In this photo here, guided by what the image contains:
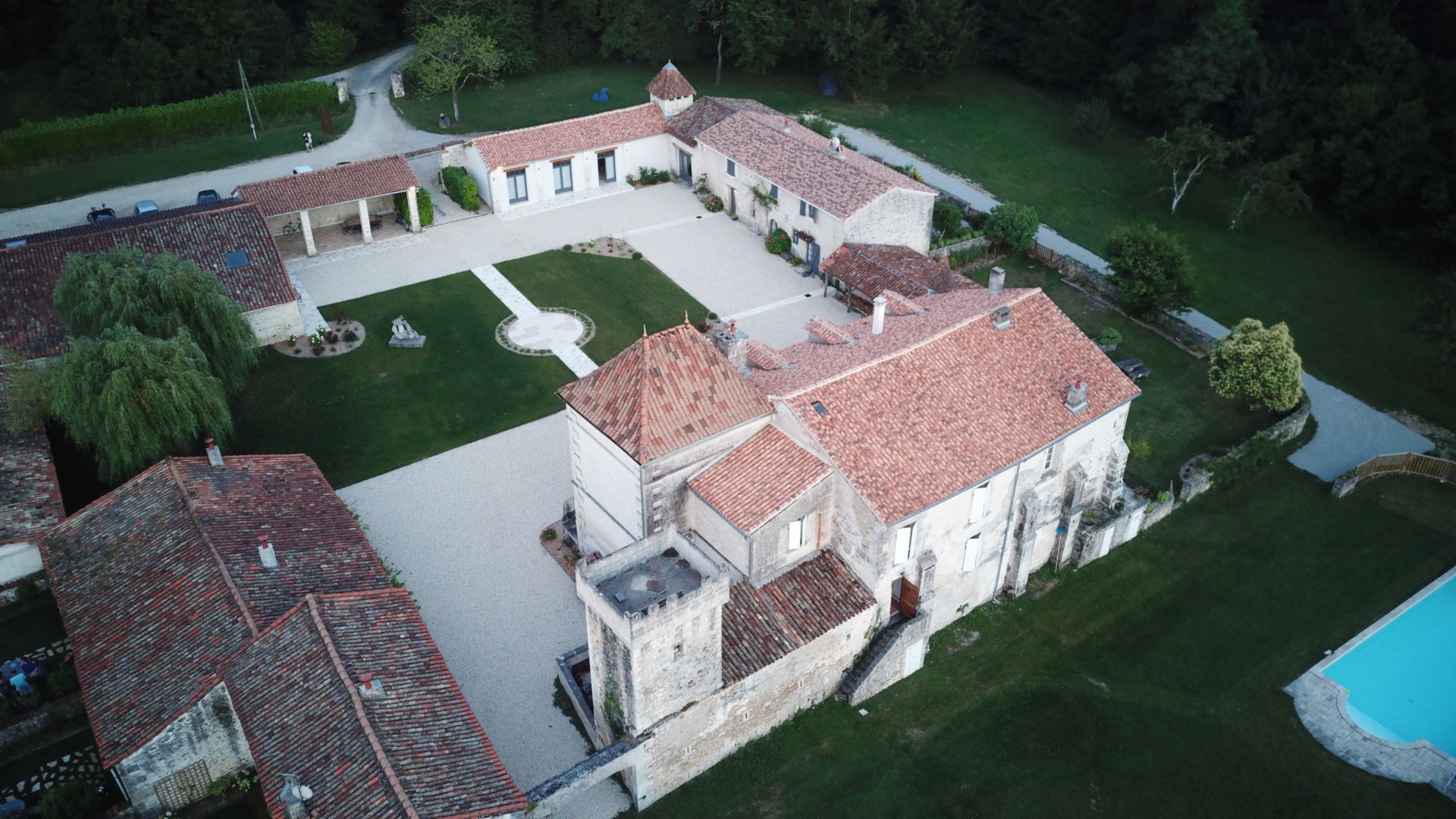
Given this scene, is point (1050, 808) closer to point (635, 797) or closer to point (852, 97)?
point (635, 797)

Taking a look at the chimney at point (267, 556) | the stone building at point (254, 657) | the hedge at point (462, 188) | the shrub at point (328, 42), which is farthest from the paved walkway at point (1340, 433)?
the shrub at point (328, 42)

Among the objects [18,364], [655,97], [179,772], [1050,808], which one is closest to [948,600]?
[1050,808]

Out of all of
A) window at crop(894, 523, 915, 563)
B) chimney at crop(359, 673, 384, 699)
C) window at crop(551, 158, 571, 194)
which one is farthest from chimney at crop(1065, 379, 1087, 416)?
window at crop(551, 158, 571, 194)

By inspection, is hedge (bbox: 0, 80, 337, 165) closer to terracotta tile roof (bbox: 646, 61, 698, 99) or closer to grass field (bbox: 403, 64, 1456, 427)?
grass field (bbox: 403, 64, 1456, 427)

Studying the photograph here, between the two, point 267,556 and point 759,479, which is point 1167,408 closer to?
point 759,479

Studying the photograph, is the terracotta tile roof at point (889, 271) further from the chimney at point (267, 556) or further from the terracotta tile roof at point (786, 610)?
the chimney at point (267, 556)
